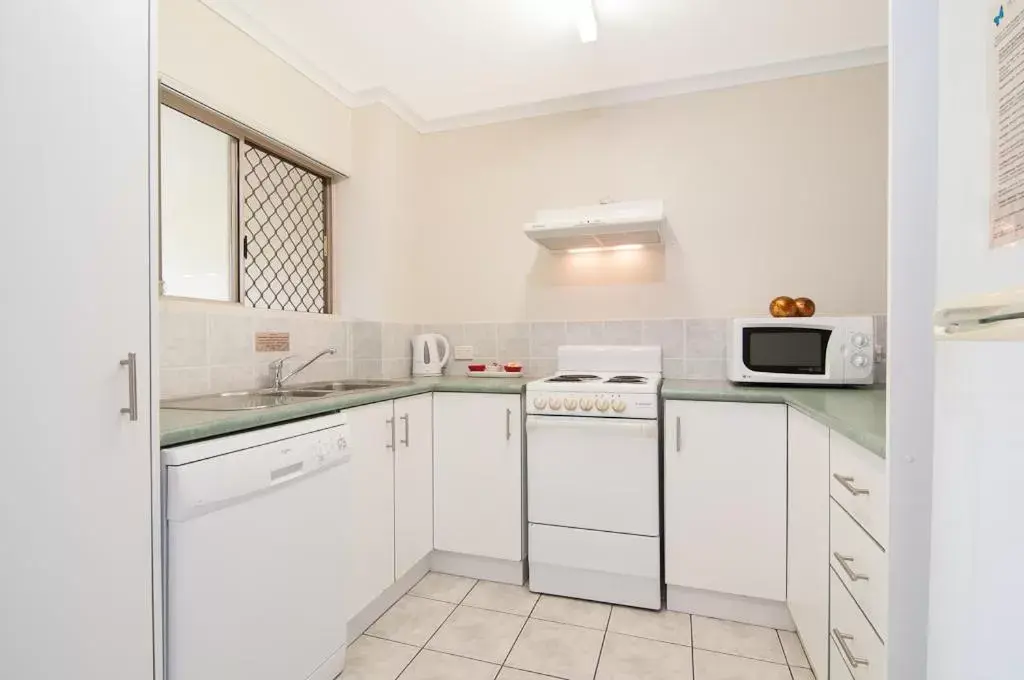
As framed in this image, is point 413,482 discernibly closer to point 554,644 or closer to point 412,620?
point 412,620

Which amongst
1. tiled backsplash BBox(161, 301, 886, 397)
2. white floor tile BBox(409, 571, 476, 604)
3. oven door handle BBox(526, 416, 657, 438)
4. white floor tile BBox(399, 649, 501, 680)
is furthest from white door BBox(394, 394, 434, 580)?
tiled backsplash BBox(161, 301, 886, 397)

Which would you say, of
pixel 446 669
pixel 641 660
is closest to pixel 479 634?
pixel 446 669

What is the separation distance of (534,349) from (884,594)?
6.50ft

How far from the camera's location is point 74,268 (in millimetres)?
907

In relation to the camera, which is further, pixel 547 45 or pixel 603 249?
pixel 603 249

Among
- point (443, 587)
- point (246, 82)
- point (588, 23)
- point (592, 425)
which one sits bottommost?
point (443, 587)

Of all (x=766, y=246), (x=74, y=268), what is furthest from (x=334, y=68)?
(x=766, y=246)

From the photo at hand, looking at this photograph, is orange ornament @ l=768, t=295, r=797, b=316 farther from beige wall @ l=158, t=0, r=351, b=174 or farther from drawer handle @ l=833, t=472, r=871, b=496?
beige wall @ l=158, t=0, r=351, b=174

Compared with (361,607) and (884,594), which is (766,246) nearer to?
(884,594)

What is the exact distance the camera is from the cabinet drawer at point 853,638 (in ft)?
3.33

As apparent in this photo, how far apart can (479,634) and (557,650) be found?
304 mm

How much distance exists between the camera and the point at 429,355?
2793mm

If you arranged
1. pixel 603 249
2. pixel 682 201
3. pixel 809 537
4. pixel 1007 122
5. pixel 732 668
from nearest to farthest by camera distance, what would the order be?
pixel 1007 122 → pixel 809 537 → pixel 732 668 → pixel 682 201 → pixel 603 249

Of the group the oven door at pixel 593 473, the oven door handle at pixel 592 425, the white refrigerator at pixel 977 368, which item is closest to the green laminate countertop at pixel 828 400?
the oven door handle at pixel 592 425
